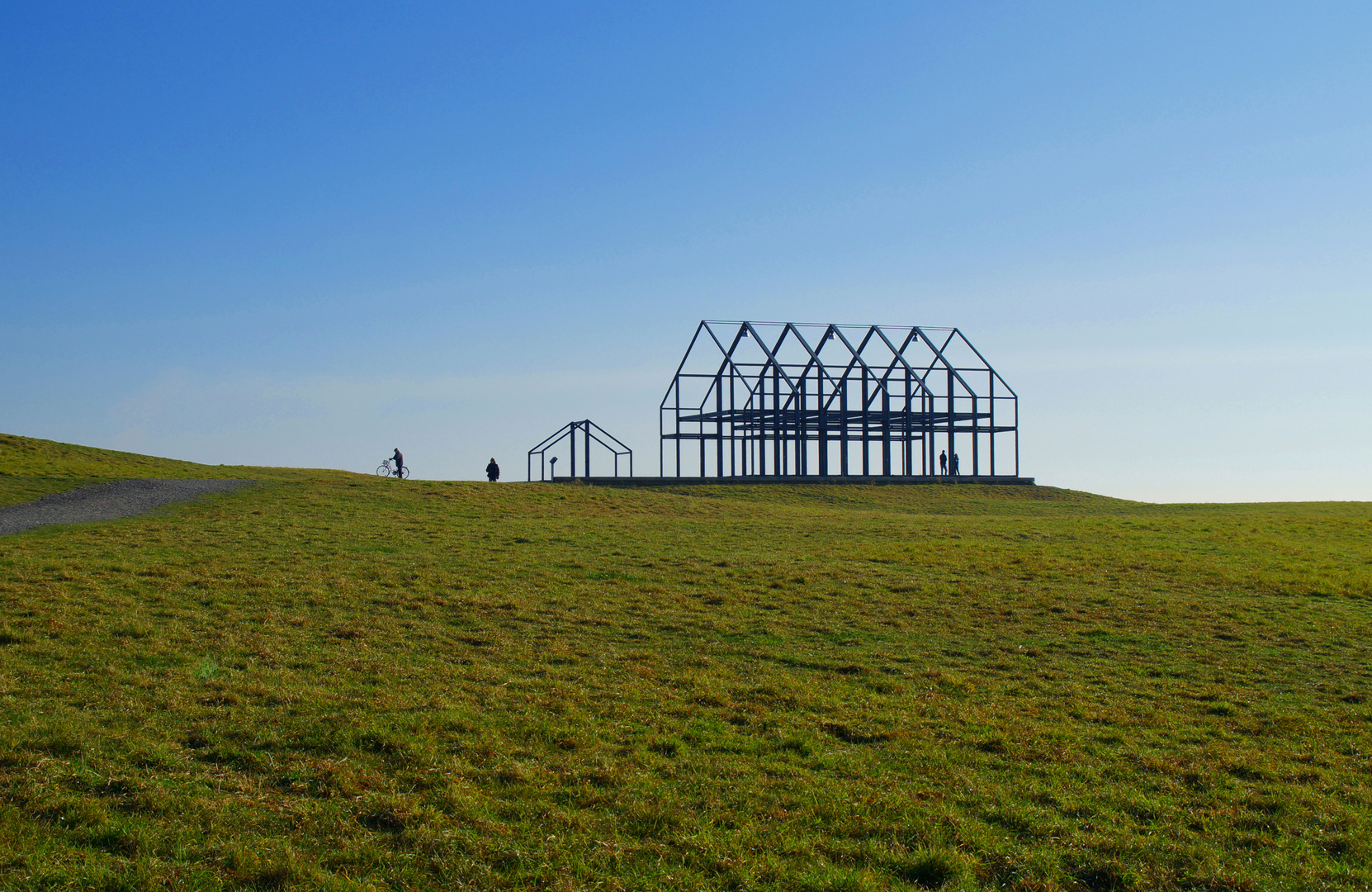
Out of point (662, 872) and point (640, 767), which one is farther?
point (640, 767)

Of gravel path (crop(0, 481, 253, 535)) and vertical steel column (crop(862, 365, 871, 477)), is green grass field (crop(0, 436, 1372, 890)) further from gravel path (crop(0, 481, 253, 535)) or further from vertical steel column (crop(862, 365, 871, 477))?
vertical steel column (crop(862, 365, 871, 477))

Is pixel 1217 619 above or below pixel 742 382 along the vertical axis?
below

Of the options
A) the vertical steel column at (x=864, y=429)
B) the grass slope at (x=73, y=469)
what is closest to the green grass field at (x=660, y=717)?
the grass slope at (x=73, y=469)

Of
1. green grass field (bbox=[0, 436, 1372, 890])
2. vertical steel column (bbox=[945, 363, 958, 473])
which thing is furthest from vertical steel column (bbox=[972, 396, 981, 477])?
green grass field (bbox=[0, 436, 1372, 890])

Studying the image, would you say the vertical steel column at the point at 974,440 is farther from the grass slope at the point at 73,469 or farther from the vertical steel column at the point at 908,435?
the grass slope at the point at 73,469

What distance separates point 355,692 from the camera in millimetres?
10969

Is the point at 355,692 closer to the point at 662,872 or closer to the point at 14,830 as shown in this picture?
the point at 14,830

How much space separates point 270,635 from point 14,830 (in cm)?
649

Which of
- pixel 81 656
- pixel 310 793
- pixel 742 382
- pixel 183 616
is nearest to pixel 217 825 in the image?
pixel 310 793

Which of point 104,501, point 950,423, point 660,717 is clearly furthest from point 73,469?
point 950,423

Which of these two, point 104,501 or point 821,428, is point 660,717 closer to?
point 104,501

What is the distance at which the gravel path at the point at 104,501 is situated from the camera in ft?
79.0

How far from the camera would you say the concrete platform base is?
4759 centimetres

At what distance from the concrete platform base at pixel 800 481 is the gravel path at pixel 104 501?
55.6 ft
